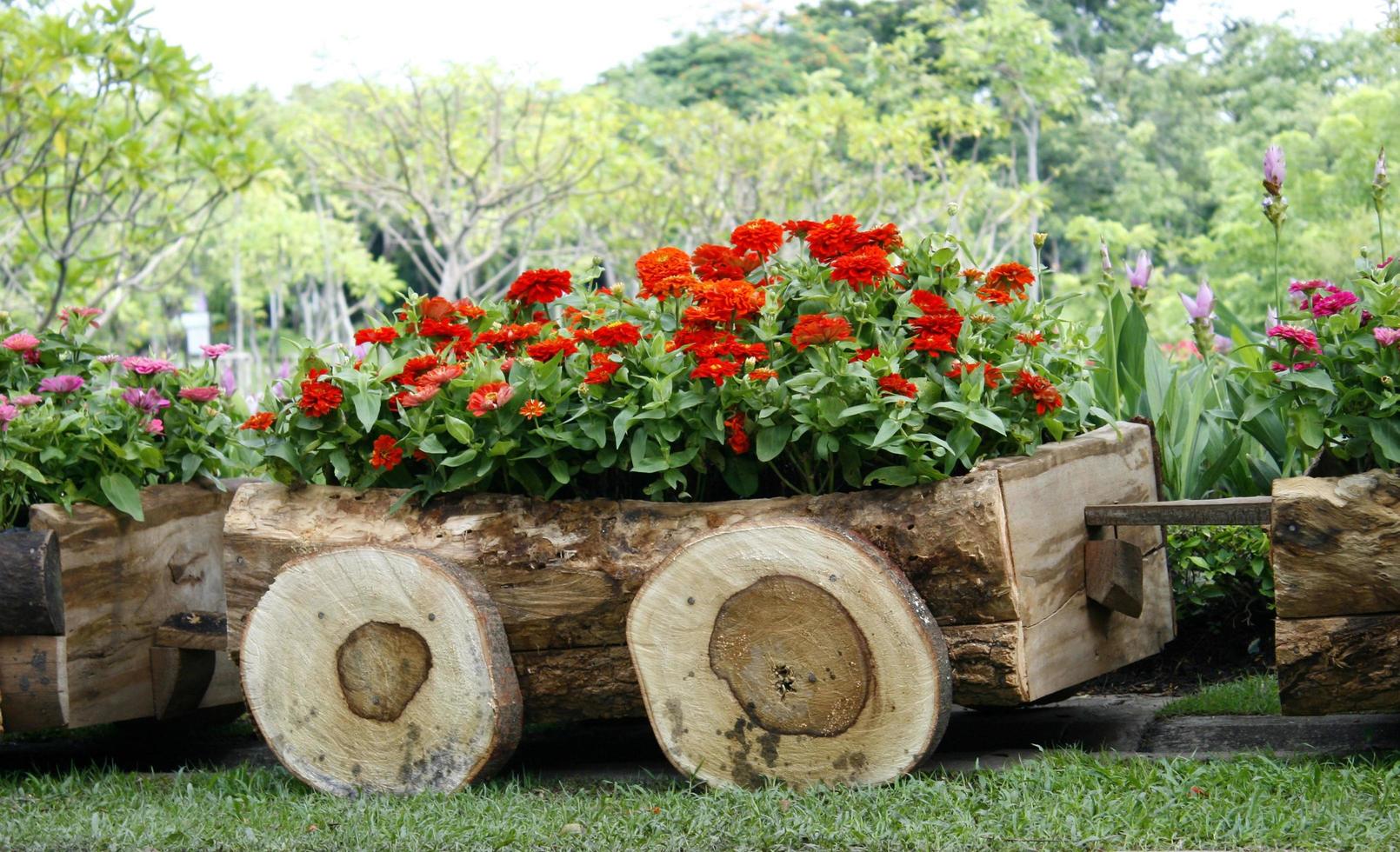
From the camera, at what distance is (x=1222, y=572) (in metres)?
4.23

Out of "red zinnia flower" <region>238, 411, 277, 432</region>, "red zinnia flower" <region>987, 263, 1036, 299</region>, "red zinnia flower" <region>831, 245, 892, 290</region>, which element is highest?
"red zinnia flower" <region>831, 245, 892, 290</region>

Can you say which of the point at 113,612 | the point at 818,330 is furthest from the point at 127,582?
the point at 818,330

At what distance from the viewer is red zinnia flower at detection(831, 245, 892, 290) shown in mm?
3258

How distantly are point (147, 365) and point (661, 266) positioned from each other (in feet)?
4.93

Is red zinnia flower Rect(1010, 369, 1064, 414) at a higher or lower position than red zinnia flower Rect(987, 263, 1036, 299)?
lower

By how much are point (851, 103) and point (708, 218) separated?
89.9 inches

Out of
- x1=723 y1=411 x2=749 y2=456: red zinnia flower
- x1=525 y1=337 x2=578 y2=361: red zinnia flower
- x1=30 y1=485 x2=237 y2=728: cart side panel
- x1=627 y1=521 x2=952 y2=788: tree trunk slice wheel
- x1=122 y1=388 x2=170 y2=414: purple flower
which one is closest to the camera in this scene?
x1=627 y1=521 x2=952 y2=788: tree trunk slice wheel

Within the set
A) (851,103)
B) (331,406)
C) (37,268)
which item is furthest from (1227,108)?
(331,406)

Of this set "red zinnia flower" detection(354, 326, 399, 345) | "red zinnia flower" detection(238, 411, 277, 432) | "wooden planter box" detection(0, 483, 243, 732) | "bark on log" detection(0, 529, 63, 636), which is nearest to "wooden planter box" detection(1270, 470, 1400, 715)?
"red zinnia flower" detection(354, 326, 399, 345)

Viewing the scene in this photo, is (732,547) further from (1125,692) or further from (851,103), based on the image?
(851,103)

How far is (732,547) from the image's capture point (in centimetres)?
310

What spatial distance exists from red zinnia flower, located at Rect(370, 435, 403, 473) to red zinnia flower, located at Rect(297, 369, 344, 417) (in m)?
0.15

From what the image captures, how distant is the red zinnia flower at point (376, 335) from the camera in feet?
11.9

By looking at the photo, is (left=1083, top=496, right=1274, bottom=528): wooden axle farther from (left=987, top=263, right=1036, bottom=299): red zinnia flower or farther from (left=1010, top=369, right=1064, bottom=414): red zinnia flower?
(left=987, top=263, right=1036, bottom=299): red zinnia flower
